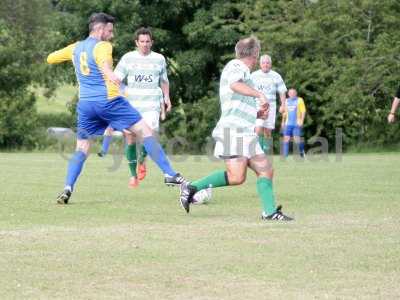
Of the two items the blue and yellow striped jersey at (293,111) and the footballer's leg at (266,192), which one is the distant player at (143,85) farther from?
the blue and yellow striped jersey at (293,111)

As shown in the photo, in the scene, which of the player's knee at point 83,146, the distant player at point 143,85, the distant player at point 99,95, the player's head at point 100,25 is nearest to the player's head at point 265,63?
the distant player at point 143,85

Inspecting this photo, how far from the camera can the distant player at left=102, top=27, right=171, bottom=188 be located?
16.2m

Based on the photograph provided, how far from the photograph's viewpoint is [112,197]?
45.9 ft

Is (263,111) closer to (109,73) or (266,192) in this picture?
(266,192)

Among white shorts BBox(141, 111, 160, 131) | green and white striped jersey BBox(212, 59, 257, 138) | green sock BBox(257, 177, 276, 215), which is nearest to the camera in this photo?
green sock BBox(257, 177, 276, 215)

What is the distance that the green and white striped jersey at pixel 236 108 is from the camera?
11094mm

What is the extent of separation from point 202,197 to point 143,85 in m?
4.65

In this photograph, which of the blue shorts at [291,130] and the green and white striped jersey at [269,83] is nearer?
the green and white striped jersey at [269,83]

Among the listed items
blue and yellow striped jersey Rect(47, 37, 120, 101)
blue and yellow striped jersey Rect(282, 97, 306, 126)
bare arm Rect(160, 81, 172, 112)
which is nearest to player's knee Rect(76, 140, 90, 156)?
blue and yellow striped jersey Rect(47, 37, 120, 101)

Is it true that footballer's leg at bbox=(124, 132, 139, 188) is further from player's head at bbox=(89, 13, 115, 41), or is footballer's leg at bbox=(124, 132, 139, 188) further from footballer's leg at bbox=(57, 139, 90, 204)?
player's head at bbox=(89, 13, 115, 41)

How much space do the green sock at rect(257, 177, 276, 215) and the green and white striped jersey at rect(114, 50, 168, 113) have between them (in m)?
5.68

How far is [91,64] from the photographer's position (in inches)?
491

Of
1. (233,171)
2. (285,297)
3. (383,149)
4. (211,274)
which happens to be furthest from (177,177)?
(383,149)

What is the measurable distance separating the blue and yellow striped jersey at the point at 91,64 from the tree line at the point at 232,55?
77.4 feet
